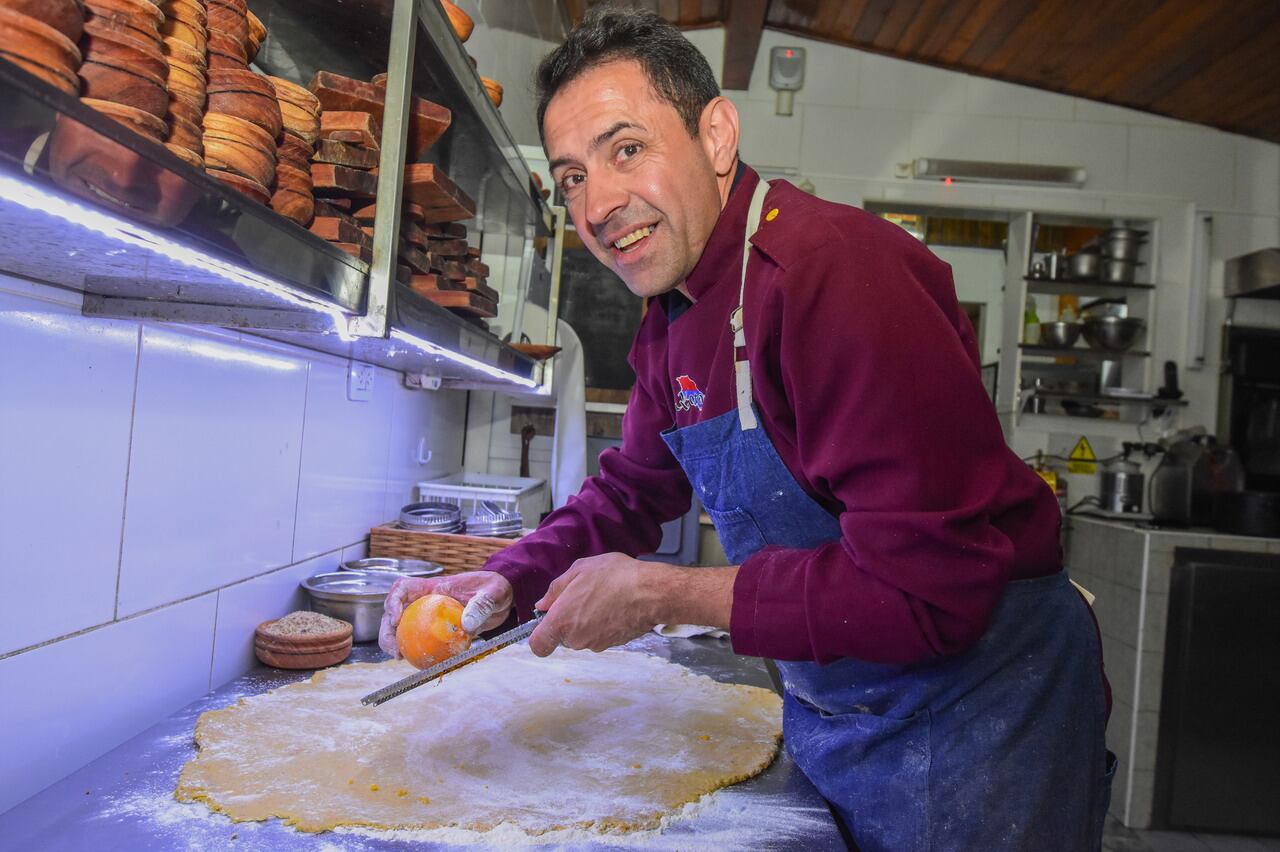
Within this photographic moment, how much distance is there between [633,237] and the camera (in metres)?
1.28

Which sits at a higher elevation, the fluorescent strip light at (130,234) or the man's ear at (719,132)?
the man's ear at (719,132)

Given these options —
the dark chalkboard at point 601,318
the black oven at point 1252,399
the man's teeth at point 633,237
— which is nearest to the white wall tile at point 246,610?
the man's teeth at point 633,237

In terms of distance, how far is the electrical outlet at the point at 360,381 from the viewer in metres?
2.08

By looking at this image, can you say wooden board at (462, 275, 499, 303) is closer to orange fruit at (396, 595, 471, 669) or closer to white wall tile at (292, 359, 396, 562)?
white wall tile at (292, 359, 396, 562)

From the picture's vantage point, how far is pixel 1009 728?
1093 millimetres

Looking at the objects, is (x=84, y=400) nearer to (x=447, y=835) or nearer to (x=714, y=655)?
(x=447, y=835)

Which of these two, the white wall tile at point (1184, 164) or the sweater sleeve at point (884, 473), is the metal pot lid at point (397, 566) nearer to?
the sweater sleeve at point (884, 473)

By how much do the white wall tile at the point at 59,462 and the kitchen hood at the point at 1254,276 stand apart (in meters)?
5.61

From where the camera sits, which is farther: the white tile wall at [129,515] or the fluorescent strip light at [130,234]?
the white tile wall at [129,515]

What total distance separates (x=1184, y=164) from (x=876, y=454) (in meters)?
5.84

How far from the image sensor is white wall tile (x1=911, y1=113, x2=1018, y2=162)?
5539 millimetres

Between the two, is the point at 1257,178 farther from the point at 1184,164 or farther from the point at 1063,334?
the point at 1063,334

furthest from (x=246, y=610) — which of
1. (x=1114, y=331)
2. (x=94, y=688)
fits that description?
(x=1114, y=331)

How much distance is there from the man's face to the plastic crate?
1.45 m
